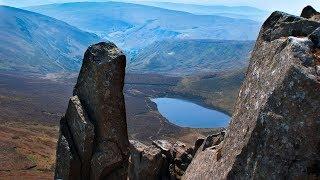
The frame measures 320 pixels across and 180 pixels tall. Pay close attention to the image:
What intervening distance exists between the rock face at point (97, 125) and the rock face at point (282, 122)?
728 cm

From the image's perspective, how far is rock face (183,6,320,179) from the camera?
42.0ft

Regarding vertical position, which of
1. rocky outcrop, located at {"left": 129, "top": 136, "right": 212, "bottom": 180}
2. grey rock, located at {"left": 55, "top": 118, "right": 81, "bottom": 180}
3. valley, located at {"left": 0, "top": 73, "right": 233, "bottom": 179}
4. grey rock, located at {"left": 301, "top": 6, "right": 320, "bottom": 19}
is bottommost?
valley, located at {"left": 0, "top": 73, "right": 233, "bottom": 179}

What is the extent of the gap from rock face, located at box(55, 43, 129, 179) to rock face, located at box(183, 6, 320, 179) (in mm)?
7281

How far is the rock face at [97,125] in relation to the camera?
67.3 ft

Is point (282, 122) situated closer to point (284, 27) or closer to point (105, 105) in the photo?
point (284, 27)

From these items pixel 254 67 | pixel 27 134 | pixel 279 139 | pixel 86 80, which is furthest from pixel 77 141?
pixel 27 134

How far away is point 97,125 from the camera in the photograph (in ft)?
67.6

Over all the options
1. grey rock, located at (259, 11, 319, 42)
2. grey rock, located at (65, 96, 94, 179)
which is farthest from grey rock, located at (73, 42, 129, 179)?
grey rock, located at (259, 11, 319, 42)

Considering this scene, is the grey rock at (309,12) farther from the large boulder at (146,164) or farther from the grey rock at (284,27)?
the large boulder at (146,164)

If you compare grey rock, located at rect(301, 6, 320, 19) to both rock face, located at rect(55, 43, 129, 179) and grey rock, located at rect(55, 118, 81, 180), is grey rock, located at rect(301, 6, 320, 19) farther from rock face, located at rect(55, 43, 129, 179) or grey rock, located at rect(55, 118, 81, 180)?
grey rock, located at rect(55, 118, 81, 180)

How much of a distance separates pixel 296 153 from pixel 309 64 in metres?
2.26

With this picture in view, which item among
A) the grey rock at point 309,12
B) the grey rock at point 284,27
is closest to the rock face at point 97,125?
the grey rock at point 284,27

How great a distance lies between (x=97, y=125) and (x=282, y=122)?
9.54m

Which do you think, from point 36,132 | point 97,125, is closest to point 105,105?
point 97,125
